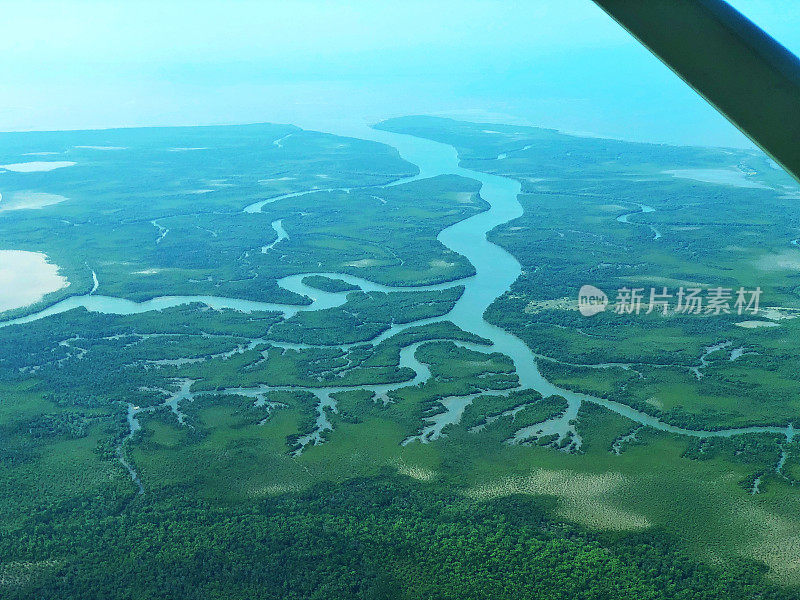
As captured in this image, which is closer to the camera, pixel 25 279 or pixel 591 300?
pixel 591 300

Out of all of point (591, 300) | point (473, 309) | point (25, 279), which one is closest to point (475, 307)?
point (473, 309)

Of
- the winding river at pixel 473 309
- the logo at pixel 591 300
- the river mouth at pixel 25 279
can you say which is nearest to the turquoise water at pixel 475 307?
the winding river at pixel 473 309

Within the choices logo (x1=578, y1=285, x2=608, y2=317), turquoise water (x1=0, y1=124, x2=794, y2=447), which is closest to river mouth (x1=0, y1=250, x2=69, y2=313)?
turquoise water (x1=0, y1=124, x2=794, y2=447)

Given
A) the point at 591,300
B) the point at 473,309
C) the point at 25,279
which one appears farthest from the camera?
the point at 25,279

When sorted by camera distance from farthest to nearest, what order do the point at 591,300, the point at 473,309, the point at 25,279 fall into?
Answer: the point at 25,279 → the point at 591,300 → the point at 473,309

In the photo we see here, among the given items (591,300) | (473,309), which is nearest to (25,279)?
(473,309)

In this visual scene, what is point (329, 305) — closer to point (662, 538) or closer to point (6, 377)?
point (6, 377)

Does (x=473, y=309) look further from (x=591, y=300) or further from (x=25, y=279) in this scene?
(x=25, y=279)

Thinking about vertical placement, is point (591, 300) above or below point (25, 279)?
above

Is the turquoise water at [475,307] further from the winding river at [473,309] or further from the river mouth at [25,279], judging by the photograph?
the river mouth at [25,279]
